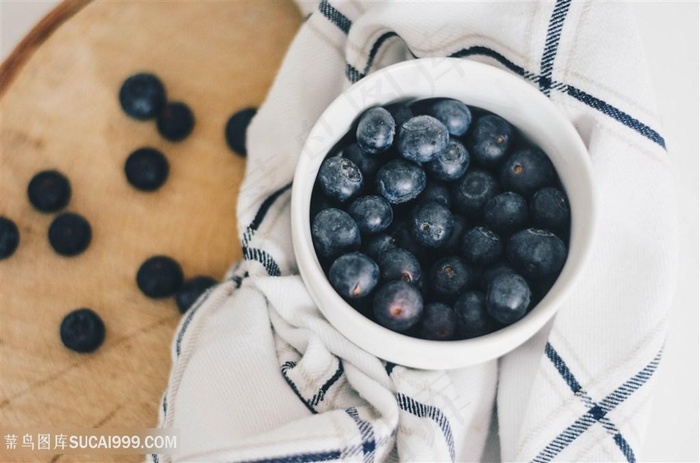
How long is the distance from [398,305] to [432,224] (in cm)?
8

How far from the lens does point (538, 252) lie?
516 mm

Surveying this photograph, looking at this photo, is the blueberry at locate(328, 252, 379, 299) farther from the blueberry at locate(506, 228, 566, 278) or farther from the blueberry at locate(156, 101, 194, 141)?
the blueberry at locate(156, 101, 194, 141)

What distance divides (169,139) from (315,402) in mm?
365

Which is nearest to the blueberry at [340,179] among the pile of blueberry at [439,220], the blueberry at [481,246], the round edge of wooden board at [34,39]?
the pile of blueberry at [439,220]


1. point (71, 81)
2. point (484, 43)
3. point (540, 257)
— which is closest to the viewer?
point (540, 257)

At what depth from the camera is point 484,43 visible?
24.9 inches

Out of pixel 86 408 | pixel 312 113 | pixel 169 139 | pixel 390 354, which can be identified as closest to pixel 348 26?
pixel 312 113

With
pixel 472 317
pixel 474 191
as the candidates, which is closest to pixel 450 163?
pixel 474 191

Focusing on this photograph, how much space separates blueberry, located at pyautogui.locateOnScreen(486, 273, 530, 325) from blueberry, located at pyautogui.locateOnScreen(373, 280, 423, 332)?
6 centimetres

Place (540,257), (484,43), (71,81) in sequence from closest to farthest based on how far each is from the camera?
(540,257) < (484,43) < (71,81)

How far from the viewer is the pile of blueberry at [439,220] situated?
514mm

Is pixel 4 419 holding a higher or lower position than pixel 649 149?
lower

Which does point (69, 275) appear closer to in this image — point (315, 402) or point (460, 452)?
point (315, 402)

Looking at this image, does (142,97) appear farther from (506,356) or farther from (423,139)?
(506,356)
